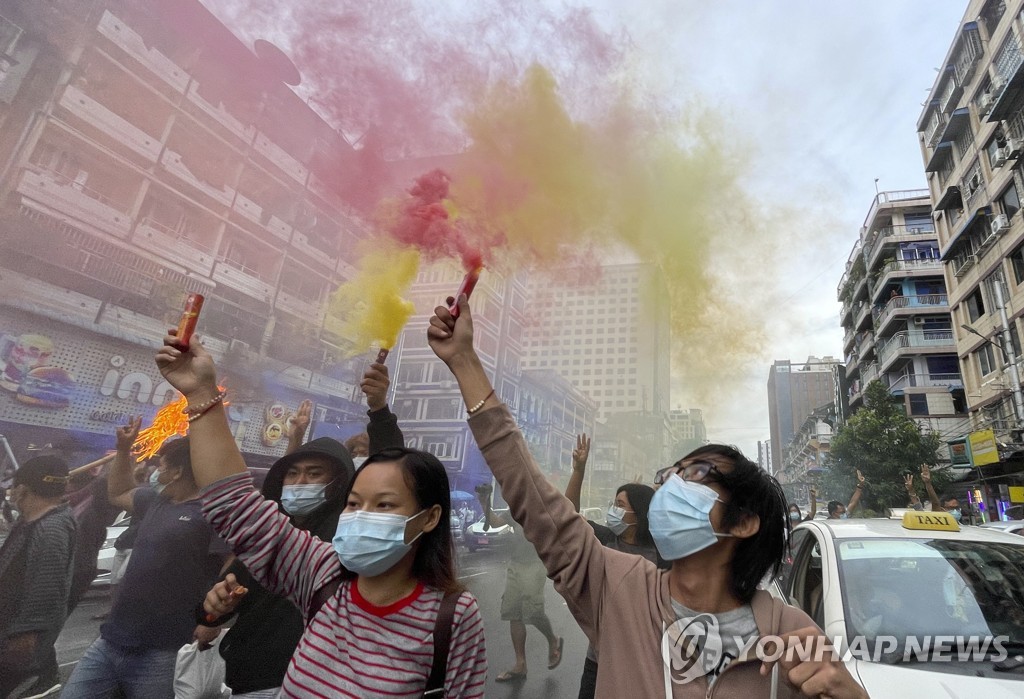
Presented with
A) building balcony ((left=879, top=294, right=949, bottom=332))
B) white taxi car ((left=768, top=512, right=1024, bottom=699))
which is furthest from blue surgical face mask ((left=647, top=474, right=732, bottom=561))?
building balcony ((left=879, top=294, right=949, bottom=332))

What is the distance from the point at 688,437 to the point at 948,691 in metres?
40.4

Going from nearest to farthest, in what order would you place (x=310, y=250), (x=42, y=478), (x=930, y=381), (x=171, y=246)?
(x=42, y=478)
(x=171, y=246)
(x=310, y=250)
(x=930, y=381)

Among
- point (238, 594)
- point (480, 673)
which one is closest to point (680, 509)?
point (480, 673)

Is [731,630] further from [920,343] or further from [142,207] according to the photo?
[920,343]

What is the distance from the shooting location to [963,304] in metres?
22.3

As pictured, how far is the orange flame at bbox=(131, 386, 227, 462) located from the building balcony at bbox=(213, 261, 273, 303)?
7.02ft

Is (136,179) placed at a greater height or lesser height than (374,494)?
greater

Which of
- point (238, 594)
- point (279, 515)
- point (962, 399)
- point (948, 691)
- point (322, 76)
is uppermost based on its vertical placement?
point (962, 399)

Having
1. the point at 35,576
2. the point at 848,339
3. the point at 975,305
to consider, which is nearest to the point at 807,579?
the point at 35,576

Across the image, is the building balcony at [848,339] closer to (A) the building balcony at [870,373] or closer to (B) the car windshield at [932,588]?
(A) the building balcony at [870,373]

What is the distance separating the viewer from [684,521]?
4.49 feet

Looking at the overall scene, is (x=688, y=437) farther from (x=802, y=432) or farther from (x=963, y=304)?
(x=802, y=432)

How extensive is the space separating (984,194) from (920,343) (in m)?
11.0

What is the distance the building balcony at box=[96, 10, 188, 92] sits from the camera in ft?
16.2
